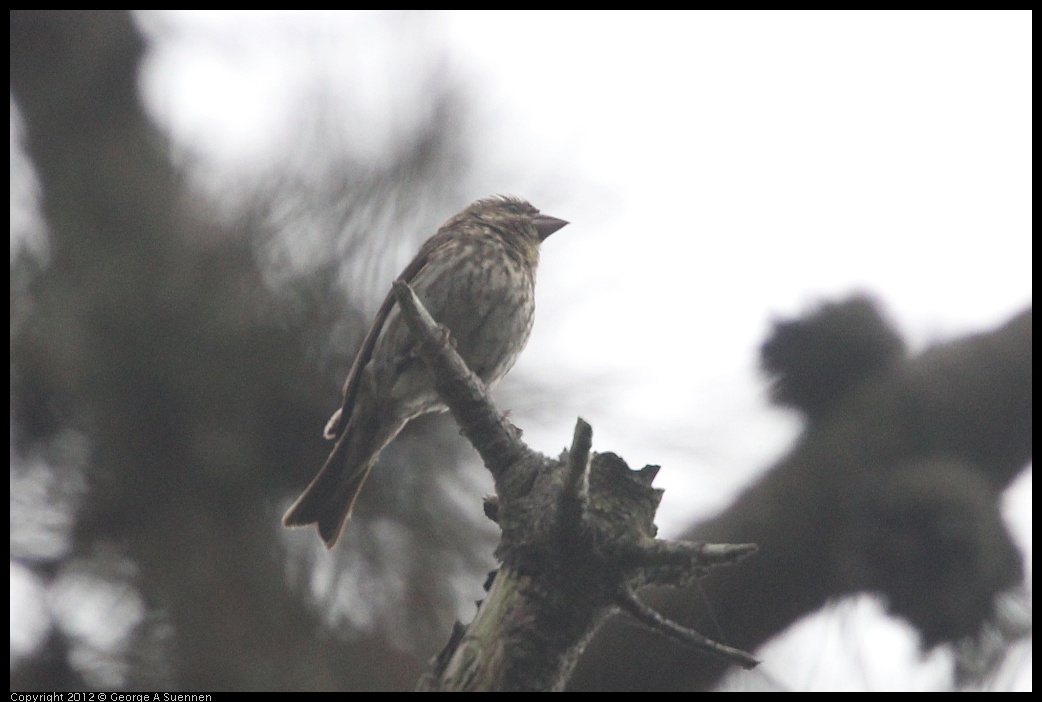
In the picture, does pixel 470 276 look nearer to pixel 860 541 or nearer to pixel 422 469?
pixel 422 469

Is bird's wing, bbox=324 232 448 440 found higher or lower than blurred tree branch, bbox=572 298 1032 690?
higher

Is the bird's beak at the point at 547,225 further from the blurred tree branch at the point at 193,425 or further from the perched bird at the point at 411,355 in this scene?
the blurred tree branch at the point at 193,425

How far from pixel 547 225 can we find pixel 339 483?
1721 mm

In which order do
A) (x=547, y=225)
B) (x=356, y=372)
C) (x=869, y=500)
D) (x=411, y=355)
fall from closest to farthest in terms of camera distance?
1. (x=869, y=500)
2. (x=411, y=355)
3. (x=356, y=372)
4. (x=547, y=225)

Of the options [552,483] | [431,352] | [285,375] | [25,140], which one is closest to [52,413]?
[285,375]

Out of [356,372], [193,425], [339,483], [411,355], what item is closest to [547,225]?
[411,355]

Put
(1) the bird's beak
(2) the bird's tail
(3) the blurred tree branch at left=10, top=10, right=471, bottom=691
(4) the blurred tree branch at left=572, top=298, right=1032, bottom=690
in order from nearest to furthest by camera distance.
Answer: (4) the blurred tree branch at left=572, top=298, right=1032, bottom=690, (2) the bird's tail, (3) the blurred tree branch at left=10, top=10, right=471, bottom=691, (1) the bird's beak

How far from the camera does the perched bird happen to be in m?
3.95

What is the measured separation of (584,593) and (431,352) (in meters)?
0.93

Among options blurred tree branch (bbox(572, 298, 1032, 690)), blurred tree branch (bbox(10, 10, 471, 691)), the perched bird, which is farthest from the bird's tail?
blurred tree branch (bbox(572, 298, 1032, 690))

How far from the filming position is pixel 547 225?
4.77m

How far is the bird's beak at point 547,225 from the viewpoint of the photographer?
477 centimetres

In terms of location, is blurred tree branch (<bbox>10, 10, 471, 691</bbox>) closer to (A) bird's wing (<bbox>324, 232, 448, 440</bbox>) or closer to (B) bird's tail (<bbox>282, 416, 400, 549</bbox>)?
(B) bird's tail (<bbox>282, 416, 400, 549</bbox>)

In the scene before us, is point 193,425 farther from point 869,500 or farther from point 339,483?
point 869,500
